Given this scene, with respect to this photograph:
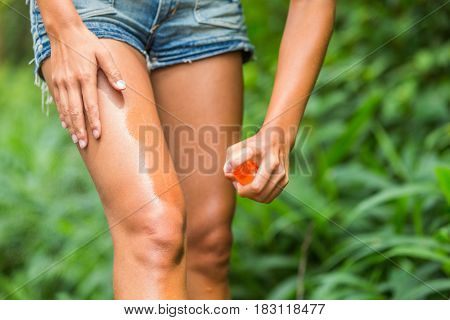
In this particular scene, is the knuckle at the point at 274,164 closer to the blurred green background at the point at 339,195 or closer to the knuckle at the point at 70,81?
the knuckle at the point at 70,81

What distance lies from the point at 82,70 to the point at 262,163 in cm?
50

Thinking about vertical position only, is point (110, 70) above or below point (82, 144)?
above

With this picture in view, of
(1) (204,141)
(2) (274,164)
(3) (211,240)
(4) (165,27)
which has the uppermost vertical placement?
(4) (165,27)

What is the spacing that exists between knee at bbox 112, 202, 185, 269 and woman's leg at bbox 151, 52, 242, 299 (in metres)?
0.52

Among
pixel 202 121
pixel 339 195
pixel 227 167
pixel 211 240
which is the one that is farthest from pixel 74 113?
pixel 339 195

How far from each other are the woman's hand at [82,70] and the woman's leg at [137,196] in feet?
0.08

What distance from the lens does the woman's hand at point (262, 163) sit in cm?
164

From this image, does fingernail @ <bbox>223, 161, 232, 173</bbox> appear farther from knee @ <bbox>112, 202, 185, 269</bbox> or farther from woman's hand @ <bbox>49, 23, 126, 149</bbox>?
woman's hand @ <bbox>49, 23, 126, 149</bbox>

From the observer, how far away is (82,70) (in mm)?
1667

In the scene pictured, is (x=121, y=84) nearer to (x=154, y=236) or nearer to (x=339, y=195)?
(x=154, y=236)

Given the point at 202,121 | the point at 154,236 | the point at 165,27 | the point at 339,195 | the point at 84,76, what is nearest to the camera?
the point at 154,236

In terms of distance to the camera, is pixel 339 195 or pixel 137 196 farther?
pixel 339 195

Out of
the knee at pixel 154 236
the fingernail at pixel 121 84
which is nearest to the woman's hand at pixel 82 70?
the fingernail at pixel 121 84

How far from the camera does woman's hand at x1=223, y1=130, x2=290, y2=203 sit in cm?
164
